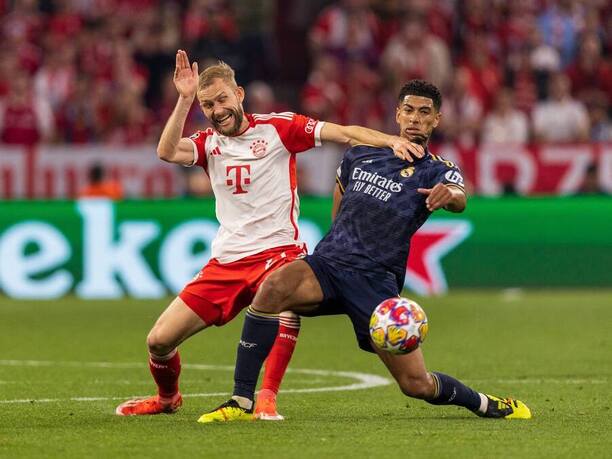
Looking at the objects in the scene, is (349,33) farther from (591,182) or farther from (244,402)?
(244,402)

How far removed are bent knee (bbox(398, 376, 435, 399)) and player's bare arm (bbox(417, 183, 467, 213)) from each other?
3.17 feet

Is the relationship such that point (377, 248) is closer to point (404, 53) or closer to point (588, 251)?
point (588, 251)

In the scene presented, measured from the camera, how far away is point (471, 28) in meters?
23.0

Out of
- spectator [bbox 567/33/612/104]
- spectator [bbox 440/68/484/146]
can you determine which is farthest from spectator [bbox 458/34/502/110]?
spectator [bbox 567/33/612/104]

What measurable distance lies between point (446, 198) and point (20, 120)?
13.4 meters

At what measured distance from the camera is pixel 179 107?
839 cm

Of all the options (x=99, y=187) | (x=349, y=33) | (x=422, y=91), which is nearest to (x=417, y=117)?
(x=422, y=91)

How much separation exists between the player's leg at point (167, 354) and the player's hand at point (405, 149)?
152 cm

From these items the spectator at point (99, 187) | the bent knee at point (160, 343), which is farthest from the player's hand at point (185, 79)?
the spectator at point (99, 187)

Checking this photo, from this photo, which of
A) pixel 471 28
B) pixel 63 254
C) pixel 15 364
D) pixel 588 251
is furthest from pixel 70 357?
pixel 471 28

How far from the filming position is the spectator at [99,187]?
62.5ft

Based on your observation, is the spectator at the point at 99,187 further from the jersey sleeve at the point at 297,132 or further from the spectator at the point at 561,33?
the jersey sleeve at the point at 297,132

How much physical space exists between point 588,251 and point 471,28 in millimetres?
5836

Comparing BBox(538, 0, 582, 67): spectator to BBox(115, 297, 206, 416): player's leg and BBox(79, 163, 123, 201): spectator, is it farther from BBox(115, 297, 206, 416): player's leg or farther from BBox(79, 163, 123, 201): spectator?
BBox(115, 297, 206, 416): player's leg
